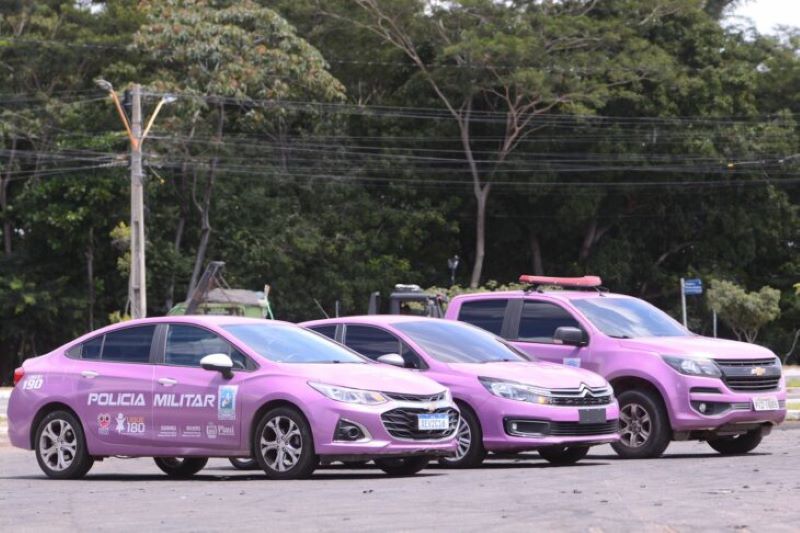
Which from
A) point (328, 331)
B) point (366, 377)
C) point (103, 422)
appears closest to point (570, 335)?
point (328, 331)

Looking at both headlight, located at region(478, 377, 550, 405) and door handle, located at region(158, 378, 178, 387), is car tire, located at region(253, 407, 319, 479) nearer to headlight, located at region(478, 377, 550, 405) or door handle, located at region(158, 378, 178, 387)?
door handle, located at region(158, 378, 178, 387)

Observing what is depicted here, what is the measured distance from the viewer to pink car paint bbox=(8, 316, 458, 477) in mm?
13352

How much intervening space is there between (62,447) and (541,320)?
19.4ft

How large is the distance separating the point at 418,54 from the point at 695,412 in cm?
4498

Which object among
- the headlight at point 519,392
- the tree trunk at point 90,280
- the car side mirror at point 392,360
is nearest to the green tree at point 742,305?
the tree trunk at point 90,280

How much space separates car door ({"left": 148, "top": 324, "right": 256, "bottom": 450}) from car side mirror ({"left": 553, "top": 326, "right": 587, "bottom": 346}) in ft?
14.7

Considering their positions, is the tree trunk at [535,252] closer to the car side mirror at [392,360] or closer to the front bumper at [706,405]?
the front bumper at [706,405]

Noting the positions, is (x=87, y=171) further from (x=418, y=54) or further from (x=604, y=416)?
(x=604, y=416)

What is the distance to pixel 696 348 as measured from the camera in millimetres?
16812

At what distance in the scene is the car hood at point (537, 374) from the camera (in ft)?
49.8

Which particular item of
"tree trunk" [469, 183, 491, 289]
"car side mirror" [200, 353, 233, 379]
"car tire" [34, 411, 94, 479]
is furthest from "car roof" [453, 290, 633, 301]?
"tree trunk" [469, 183, 491, 289]

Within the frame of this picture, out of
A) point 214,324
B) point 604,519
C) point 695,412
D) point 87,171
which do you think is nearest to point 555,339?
point 695,412

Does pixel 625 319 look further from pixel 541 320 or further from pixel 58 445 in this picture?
pixel 58 445

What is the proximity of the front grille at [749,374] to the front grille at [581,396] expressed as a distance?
172cm
